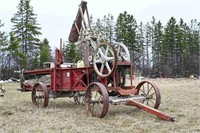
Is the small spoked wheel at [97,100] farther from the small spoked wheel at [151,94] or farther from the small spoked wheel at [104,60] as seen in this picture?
the small spoked wheel at [151,94]

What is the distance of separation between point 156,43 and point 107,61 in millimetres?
52401

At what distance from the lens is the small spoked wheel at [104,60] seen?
27.5ft

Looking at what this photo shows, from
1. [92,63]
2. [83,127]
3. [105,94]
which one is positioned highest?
[92,63]

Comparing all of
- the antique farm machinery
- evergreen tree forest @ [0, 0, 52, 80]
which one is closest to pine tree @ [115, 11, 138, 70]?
evergreen tree forest @ [0, 0, 52, 80]

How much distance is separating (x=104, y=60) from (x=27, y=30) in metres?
32.8

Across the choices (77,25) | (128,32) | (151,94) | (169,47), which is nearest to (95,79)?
(151,94)

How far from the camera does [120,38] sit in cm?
5425

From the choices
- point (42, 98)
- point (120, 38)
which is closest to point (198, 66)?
point (120, 38)

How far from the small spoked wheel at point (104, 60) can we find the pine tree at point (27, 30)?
1236 inches

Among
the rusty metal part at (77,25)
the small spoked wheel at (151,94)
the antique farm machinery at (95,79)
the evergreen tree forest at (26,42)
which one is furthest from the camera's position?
the evergreen tree forest at (26,42)

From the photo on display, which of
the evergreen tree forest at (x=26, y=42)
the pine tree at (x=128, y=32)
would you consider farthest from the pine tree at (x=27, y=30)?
the pine tree at (x=128, y=32)

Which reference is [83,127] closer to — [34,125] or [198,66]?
[34,125]

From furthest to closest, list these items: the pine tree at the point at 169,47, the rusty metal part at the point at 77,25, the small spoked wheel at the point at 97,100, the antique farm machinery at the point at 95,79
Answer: the pine tree at the point at 169,47, the rusty metal part at the point at 77,25, the antique farm machinery at the point at 95,79, the small spoked wheel at the point at 97,100

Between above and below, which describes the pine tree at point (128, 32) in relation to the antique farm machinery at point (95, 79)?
above
